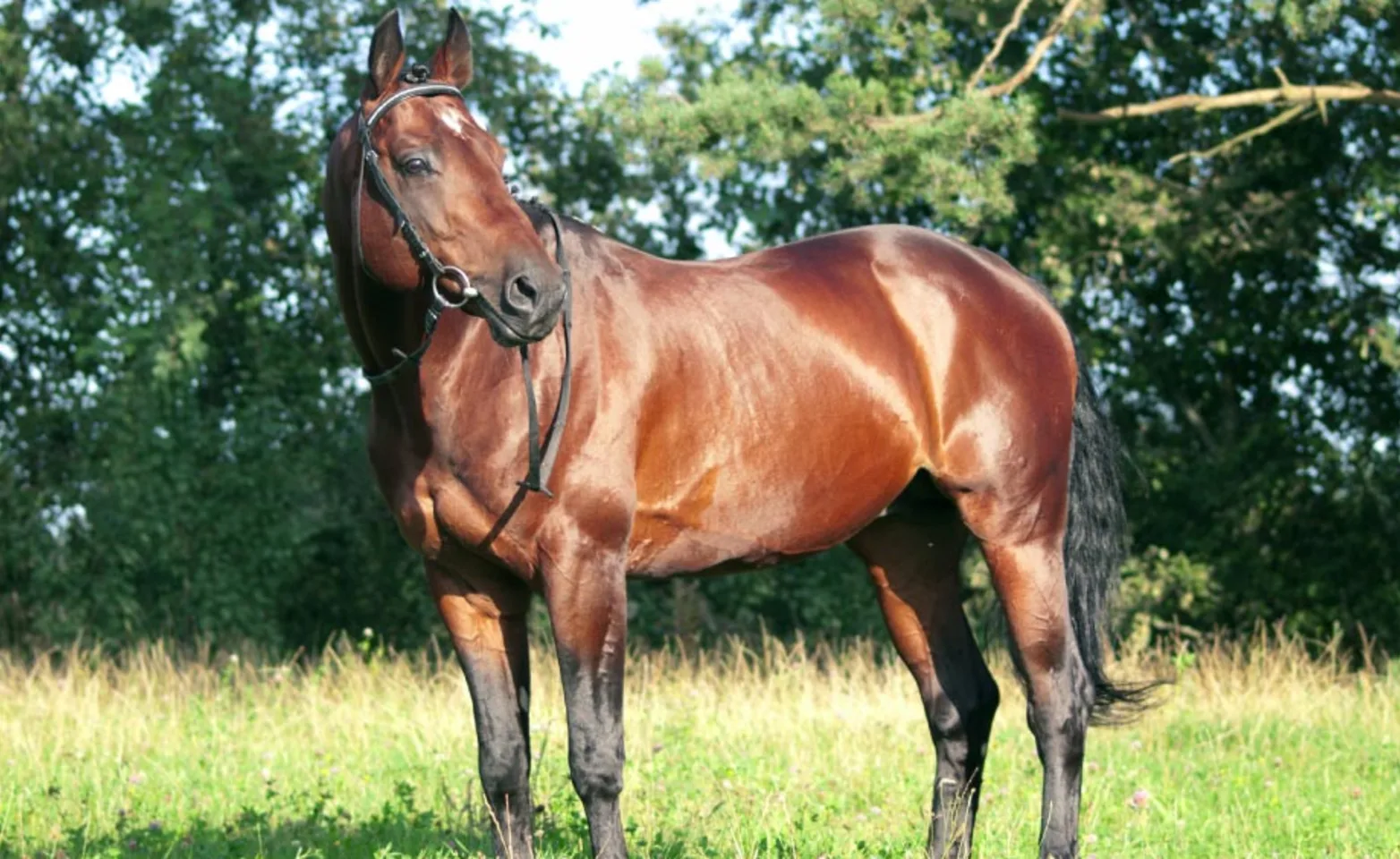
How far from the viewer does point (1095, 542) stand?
5.62 meters

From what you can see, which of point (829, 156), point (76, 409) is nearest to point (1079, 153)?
point (829, 156)

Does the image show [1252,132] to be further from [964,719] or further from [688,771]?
[964,719]

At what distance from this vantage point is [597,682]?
4234mm

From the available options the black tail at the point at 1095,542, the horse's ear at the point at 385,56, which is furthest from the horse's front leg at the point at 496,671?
the black tail at the point at 1095,542

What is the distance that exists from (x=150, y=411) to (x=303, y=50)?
413 cm

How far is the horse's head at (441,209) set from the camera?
3893 millimetres

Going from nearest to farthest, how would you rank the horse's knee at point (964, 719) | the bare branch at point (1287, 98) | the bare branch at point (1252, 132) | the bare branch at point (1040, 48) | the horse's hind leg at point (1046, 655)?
the horse's hind leg at point (1046, 655), the horse's knee at point (964, 719), the bare branch at point (1040, 48), the bare branch at point (1287, 98), the bare branch at point (1252, 132)

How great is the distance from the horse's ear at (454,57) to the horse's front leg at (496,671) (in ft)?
4.53

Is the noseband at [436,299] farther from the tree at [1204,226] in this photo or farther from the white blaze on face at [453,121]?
the tree at [1204,226]

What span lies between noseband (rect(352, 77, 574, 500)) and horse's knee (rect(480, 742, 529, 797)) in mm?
786

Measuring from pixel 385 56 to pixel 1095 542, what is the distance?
3.06m

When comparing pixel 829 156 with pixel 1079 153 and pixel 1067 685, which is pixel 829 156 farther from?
pixel 1067 685

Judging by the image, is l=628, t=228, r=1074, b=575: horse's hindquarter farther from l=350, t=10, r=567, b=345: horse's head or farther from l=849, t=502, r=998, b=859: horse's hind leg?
l=350, t=10, r=567, b=345: horse's head

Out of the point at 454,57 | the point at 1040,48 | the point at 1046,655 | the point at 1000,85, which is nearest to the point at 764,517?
the point at 1046,655
